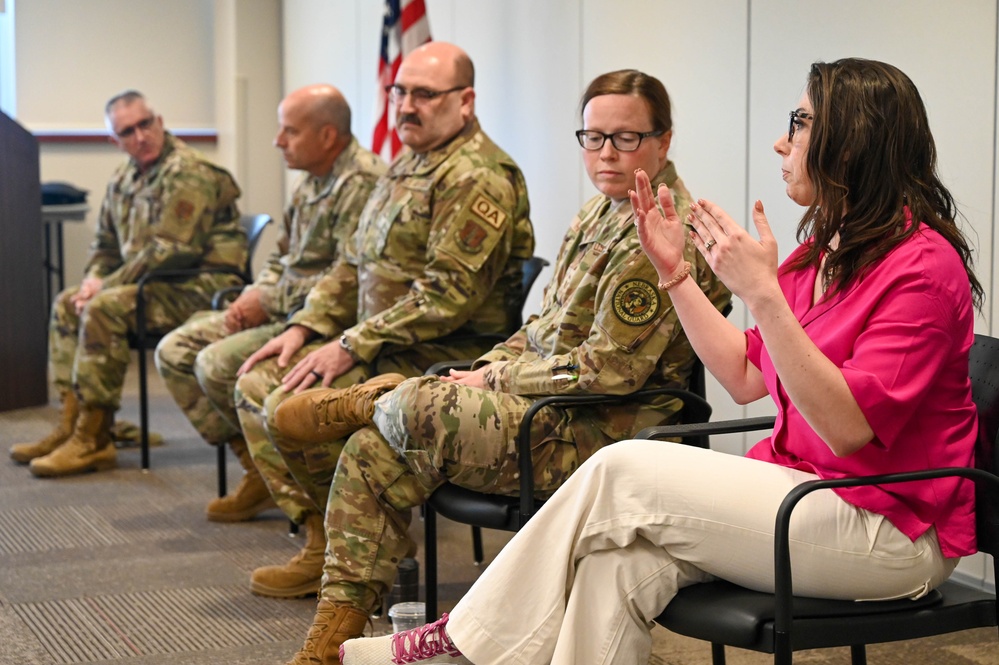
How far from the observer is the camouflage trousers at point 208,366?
3.67m

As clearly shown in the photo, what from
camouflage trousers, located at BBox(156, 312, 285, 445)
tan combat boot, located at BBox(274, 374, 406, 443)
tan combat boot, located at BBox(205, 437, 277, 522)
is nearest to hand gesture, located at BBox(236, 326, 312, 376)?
camouflage trousers, located at BBox(156, 312, 285, 445)

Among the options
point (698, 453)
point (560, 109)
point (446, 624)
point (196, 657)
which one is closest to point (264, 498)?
point (196, 657)

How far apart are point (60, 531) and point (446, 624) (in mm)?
2217

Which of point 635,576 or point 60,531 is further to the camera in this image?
point 60,531

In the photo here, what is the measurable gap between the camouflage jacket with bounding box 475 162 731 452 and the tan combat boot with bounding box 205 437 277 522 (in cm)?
156

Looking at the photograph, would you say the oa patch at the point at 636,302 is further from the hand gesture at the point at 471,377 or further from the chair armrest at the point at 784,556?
the chair armrest at the point at 784,556

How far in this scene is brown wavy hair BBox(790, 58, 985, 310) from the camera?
1.74 m

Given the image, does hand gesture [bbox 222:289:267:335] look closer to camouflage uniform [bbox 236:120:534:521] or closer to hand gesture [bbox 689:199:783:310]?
camouflage uniform [bbox 236:120:534:521]

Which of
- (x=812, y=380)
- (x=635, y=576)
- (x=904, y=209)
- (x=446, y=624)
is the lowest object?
(x=446, y=624)

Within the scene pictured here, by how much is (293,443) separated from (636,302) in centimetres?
107

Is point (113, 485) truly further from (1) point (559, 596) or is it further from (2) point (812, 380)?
(2) point (812, 380)

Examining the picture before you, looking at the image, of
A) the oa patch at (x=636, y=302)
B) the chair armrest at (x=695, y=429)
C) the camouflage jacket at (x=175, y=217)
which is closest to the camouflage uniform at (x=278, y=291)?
the camouflage jacket at (x=175, y=217)

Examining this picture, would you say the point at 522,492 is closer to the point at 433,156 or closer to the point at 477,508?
the point at 477,508

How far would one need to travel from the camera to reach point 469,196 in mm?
3107
